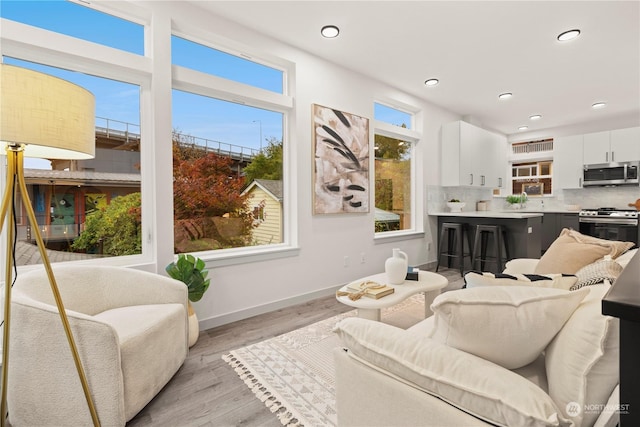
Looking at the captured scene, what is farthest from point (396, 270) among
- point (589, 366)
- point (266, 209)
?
point (589, 366)

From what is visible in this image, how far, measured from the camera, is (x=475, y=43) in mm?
3299

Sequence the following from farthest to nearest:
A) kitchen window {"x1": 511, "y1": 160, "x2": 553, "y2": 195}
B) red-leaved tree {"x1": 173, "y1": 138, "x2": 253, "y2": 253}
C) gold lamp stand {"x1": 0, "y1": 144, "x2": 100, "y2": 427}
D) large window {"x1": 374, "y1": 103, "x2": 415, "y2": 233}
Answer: kitchen window {"x1": 511, "y1": 160, "x2": 553, "y2": 195} < large window {"x1": 374, "y1": 103, "x2": 415, "y2": 233} < red-leaved tree {"x1": 173, "y1": 138, "x2": 253, "y2": 253} < gold lamp stand {"x1": 0, "y1": 144, "x2": 100, "y2": 427}

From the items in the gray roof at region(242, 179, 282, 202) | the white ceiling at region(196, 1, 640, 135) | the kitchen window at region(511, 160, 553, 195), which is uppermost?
the white ceiling at region(196, 1, 640, 135)

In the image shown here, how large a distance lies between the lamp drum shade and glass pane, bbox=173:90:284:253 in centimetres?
138

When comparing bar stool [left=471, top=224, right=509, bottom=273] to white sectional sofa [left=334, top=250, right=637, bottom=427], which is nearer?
white sectional sofa [left=334, top=250, right=637, bottom=427]

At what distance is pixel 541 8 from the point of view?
2.71 metres

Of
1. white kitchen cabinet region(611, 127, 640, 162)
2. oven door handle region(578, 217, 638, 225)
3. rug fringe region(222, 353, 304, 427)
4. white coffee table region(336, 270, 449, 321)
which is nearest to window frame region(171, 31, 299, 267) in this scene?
rug fringe region(222, 353, 304, 427)

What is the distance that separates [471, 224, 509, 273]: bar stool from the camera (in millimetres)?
4578

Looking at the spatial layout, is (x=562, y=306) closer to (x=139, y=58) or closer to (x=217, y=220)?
(x=217, y=220)

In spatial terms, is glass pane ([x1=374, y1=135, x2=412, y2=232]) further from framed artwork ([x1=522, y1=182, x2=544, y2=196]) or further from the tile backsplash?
framed artwork ([x1=522, y1=182, x2=544, y2=196])

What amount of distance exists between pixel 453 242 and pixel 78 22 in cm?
518

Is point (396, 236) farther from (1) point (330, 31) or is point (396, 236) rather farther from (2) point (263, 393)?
(2) point (263, 393)

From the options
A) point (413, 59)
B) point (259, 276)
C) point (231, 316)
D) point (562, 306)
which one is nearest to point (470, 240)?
point (413, 59)

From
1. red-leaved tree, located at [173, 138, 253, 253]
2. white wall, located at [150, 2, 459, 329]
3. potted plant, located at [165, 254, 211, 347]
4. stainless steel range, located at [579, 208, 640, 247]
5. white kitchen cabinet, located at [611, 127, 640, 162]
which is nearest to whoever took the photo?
potted plant, located at [165, 254, 211, 347]
